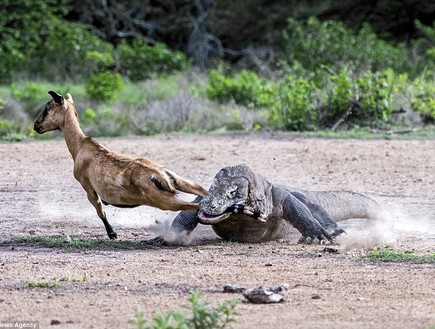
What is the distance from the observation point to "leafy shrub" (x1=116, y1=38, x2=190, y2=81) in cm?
2954

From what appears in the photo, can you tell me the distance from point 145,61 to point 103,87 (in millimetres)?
6654

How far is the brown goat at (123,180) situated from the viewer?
9070 mm

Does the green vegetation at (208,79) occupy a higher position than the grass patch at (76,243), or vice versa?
the green vegetation at (208,79)

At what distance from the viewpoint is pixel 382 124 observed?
63.1ft

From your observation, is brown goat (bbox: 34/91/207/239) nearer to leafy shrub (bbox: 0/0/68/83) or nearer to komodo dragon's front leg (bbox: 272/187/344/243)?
komodo dragon's front leg (bbox: 272/187/344/243)

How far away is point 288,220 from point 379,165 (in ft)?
17.4

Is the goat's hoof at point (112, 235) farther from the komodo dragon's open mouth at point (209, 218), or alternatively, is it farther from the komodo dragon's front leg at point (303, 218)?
the komodo dragon's front leg at point (303, 218)

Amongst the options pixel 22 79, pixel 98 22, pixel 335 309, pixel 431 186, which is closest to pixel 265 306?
pixel 335 309

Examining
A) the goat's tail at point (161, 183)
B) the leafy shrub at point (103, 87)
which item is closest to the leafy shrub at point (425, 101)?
the leafy shrub at point (103, 87)

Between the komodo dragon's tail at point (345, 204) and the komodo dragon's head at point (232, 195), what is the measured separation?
901mm

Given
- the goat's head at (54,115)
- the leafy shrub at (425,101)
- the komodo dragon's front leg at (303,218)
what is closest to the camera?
the komodo dragon's front leg at (303,218)

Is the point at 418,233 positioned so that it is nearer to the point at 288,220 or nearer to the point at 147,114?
the point at 288,220

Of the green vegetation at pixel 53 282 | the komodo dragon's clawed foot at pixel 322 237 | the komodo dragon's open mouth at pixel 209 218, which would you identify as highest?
the komodo dragon's open mouth at pixel 209 218

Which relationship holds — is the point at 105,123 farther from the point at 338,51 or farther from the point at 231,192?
the point at 231,192
